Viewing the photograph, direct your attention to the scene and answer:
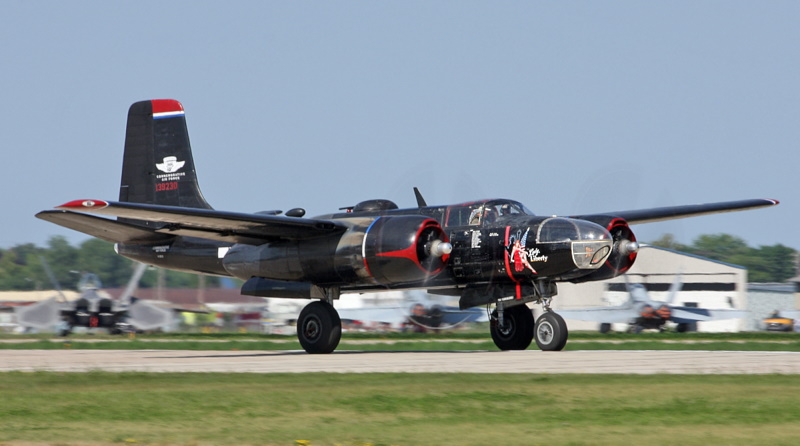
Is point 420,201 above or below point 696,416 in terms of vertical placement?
above

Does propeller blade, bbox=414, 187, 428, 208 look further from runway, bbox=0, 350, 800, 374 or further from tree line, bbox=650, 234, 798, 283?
tree line, bbox=650, 234, 798, 283

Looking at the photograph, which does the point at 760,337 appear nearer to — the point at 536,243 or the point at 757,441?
the point at 536,243

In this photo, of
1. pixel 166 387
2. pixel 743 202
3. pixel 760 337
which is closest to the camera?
pixel 166 387

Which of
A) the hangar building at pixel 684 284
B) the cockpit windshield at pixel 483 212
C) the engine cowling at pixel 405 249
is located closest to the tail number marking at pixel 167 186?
the engine cowling at pixel 405 249

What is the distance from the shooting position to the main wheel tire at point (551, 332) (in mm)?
25245

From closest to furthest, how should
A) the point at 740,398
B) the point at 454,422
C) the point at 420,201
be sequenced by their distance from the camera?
the point at 454,422 < the point at 740,398 < the point at 420,201

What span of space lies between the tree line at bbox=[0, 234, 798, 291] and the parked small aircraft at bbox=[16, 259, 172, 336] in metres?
3.19

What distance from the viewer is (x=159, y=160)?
103ft

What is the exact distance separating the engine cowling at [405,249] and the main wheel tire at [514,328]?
12.6ft

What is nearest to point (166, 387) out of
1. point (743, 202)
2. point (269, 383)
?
point (269, 383)

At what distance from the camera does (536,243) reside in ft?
80.4

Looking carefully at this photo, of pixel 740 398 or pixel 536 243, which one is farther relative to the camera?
pixel 536 243

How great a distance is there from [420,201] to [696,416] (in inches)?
667

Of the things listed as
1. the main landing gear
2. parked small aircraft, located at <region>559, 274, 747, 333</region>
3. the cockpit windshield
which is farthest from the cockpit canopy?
parked small aircraft, located at <region>559, 274, 747, 333</region>
